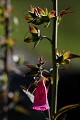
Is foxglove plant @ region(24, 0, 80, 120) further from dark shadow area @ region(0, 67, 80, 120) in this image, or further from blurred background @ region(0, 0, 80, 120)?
dark shadow area @ region(0, 67, 80, 120)

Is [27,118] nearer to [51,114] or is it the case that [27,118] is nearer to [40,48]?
[51,114]

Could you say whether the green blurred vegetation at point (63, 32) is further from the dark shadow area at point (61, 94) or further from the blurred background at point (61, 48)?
the dark shadow area at point (61, 94)

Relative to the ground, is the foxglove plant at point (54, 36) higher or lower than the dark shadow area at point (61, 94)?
higher

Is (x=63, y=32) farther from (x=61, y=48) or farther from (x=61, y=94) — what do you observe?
(x=61, y=94)

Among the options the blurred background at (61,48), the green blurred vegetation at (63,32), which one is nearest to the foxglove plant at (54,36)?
the blurred background at (61,48)

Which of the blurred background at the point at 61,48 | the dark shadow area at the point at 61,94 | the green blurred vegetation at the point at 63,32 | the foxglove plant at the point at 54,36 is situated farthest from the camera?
the green blurred vegetation at the point at 63,32

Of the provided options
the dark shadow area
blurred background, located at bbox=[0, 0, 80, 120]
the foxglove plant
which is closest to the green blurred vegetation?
blurred background, located at bbox=[0, 0, 80, 120]

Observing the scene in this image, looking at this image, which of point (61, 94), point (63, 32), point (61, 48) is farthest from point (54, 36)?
point (63, 32)

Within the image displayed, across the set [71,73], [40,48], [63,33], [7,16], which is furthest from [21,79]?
[63,33]
